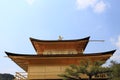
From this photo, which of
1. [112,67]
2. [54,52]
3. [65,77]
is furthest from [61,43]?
[112,67]

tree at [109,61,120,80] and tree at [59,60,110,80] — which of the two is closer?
tree at [109,61,120,80]

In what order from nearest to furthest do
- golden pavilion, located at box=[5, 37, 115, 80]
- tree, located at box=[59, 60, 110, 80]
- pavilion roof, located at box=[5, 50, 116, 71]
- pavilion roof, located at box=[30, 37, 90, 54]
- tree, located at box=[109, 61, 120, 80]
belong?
tree, located at box=[109, 61, 120, 80]
tree, located at box=[59, 60, 110, 80]
pavilion roof, located at box=[5, 50, 116, 71]
golden pavilion, located at box=[5, 37, 115, 80]
pavilion roof, located at box=[30, 37, 90, 54]

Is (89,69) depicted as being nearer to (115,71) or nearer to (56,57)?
(115,71)

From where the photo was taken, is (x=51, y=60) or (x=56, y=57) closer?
(x=56, y=57)

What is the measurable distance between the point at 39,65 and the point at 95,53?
637 cm

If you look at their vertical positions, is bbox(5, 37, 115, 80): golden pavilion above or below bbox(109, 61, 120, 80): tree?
above

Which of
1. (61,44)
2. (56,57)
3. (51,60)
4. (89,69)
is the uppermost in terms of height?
(61,44)

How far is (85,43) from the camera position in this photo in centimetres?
2848

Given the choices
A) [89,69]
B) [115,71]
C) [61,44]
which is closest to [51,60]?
[61,44]

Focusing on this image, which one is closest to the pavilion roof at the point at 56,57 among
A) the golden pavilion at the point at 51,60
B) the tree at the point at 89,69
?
the golden pavilion at the point at 51,60

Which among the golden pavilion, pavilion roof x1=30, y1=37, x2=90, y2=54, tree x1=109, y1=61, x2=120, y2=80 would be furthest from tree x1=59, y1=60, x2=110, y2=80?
pavilion roof x1=30, y1=37, x2=90, y2=54

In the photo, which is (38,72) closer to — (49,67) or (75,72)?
(49,67)

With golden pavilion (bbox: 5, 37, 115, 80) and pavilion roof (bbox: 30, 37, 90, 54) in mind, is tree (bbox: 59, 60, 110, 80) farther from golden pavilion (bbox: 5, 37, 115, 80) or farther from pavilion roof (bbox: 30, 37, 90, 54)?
pavilion roof (bbox: 30, 37, 90, 54)

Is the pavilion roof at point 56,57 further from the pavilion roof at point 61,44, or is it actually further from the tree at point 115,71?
the tree at point 115,71
